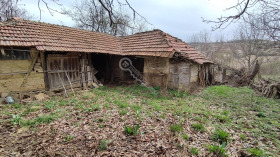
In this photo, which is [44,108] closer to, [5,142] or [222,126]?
[5,142]

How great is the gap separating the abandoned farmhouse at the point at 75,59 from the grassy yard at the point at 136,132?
190cm

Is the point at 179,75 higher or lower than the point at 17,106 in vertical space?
higher

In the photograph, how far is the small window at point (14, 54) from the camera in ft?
19.8

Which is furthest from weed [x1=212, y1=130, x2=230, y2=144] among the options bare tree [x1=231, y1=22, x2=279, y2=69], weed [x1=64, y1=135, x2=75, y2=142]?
bare tree [x1=231, y1=22, x2=279, y2=69]

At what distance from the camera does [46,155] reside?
288 cm

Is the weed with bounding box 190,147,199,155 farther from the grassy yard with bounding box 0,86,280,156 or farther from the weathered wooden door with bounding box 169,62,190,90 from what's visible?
the weathered wooden door with bounding box 169,62,190,90

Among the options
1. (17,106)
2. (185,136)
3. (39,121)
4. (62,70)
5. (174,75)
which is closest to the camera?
(185,136)

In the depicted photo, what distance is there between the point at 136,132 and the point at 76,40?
8.12 meters

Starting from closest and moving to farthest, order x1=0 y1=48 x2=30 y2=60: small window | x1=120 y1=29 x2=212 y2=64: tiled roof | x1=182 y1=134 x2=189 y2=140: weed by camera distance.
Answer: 1. x1=182 y1=134 x2=189 y2=140: weed
2. x1=0 y1=48 x2=30 y2=60: small window
3. x1=120 y1=29 x2=212 y2=64: tiled roof

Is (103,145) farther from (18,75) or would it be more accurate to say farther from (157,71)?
(157,71)

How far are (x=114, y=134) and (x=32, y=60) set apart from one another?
20.9 feet

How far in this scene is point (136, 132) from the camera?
12.3ft

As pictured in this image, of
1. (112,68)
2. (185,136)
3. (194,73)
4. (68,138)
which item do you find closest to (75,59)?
(112,68)

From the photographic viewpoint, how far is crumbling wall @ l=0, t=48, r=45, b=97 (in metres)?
6.14
